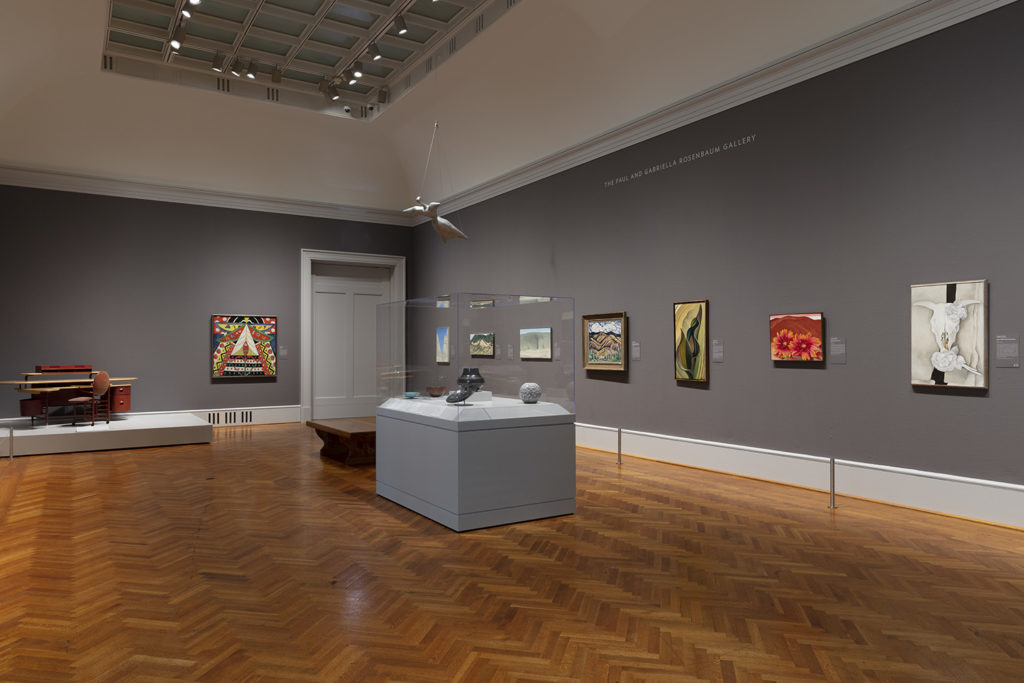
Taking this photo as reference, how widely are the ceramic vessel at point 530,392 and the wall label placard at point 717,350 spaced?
2923mm

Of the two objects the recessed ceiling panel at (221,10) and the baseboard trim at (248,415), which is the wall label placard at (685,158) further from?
the baseboard trim at (248,415)

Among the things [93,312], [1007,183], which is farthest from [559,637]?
[93,312]

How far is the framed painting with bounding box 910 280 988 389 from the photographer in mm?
5211

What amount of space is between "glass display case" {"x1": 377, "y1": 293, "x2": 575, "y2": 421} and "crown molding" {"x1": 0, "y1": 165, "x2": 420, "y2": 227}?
8.28 meters

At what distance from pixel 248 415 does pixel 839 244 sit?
35.0ft

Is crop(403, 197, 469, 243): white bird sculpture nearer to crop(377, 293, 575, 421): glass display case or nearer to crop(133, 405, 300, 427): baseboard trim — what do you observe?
crop(377, 293, 575, 421): glass display case

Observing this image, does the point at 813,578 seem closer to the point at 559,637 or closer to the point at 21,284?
the point at 559,637

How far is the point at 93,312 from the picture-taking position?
11148 mm

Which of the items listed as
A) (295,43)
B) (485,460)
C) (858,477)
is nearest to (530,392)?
(485,460)

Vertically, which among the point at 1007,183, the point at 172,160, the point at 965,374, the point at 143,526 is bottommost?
the point at 143,526

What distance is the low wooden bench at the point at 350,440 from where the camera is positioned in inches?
306

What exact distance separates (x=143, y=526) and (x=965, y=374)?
6848 mm

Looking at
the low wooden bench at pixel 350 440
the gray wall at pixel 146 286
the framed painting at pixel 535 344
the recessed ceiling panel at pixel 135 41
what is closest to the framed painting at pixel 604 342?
the low wooden bench at pixel 350 440

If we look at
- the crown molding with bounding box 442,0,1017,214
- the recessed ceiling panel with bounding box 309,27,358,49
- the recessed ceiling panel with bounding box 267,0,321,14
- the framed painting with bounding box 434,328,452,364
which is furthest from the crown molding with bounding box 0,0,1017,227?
the framed painting with bounding box 434,328,452,364
